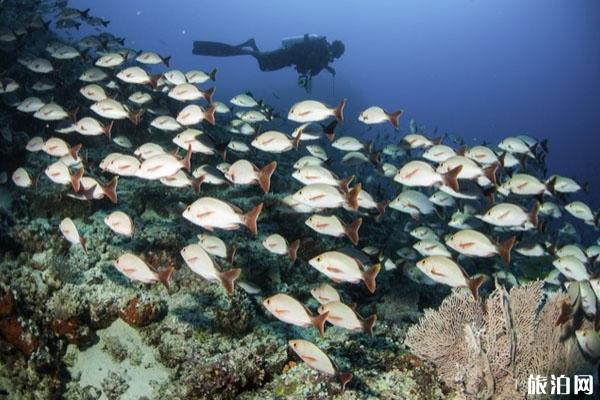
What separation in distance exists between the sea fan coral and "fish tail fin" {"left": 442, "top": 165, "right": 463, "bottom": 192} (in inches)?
64.5

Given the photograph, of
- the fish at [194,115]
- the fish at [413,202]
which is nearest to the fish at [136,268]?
the fish at [194,115]

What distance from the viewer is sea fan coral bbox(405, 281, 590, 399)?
4.90 m

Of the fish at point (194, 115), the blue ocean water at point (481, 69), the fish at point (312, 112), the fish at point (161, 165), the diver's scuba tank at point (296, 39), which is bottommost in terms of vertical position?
the blue ocean water at point (481, 69)

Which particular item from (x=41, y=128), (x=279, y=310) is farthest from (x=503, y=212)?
(x=41, y=128)

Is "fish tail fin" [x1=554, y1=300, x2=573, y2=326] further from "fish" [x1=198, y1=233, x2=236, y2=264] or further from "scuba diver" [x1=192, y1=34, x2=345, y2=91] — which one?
"scuba diver" [x1=192, y1=34, x2=345, y2=91]

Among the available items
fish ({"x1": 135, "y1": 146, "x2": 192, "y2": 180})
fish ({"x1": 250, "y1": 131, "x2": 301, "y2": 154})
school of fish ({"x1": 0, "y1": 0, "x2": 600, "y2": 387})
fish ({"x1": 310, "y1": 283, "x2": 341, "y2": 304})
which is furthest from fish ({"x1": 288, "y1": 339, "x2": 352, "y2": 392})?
fish ({"x1": 250, "y1": 131, "x2": 301, "y2": 154})

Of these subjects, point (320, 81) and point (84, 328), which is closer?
point (84, 328)

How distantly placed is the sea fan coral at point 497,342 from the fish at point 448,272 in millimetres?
413

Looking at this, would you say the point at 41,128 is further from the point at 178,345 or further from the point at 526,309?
the point at 526,309

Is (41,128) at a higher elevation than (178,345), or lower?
higher

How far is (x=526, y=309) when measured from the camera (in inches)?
214

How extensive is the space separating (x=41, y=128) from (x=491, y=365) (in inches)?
523

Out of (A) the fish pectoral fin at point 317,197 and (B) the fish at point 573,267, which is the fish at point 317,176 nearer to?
(A) the fish pectoral fin at point 317,197

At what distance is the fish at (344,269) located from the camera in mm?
4992
